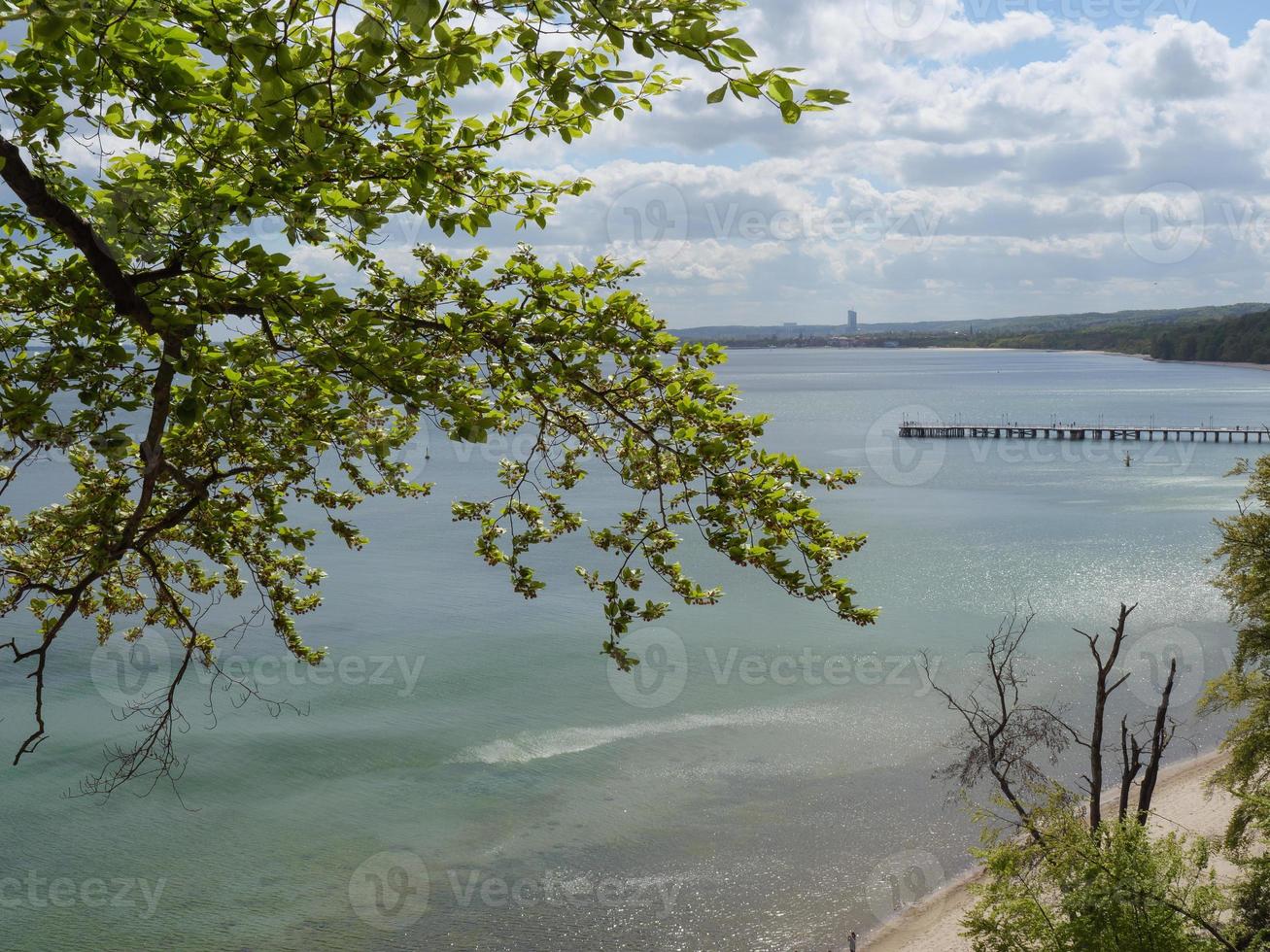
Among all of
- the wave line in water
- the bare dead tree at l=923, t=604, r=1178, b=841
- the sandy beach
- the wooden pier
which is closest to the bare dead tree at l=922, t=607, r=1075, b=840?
the bare dead tree at l=923, t=604, r=1178, b=841

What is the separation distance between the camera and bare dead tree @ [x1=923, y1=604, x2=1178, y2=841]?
16391 mm

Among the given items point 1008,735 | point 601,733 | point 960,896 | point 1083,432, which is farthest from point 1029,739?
point 1083,432

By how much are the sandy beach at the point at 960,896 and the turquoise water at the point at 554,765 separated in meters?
0.57

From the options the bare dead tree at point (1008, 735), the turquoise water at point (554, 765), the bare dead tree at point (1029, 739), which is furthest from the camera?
the bare dead tree at point (1008, 735)

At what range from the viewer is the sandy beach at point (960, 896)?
18.7 meters

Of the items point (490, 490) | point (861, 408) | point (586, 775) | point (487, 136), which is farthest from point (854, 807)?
point (861, 408)

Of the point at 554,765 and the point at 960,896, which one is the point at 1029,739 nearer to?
the point at 960,896

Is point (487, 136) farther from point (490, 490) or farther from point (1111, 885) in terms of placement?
point (490, 490)

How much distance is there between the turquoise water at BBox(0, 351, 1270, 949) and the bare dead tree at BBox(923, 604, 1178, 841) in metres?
0.92

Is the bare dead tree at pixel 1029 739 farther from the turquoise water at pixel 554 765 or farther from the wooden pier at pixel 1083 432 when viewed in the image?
the wooden pier at pixel 1083 432

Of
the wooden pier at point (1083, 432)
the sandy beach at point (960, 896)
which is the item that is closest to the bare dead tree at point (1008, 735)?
the sandy beach at point (960, 896)

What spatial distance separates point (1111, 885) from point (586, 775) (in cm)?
1482

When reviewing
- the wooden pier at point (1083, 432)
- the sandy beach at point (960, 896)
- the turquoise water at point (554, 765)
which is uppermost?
the wooden pier at point (1083, 432)

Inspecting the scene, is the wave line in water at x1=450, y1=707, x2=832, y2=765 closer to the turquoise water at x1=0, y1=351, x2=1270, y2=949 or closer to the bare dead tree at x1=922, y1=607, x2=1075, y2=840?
the turquoise water at x1=0, y1=351, x2=1270, y2=949
